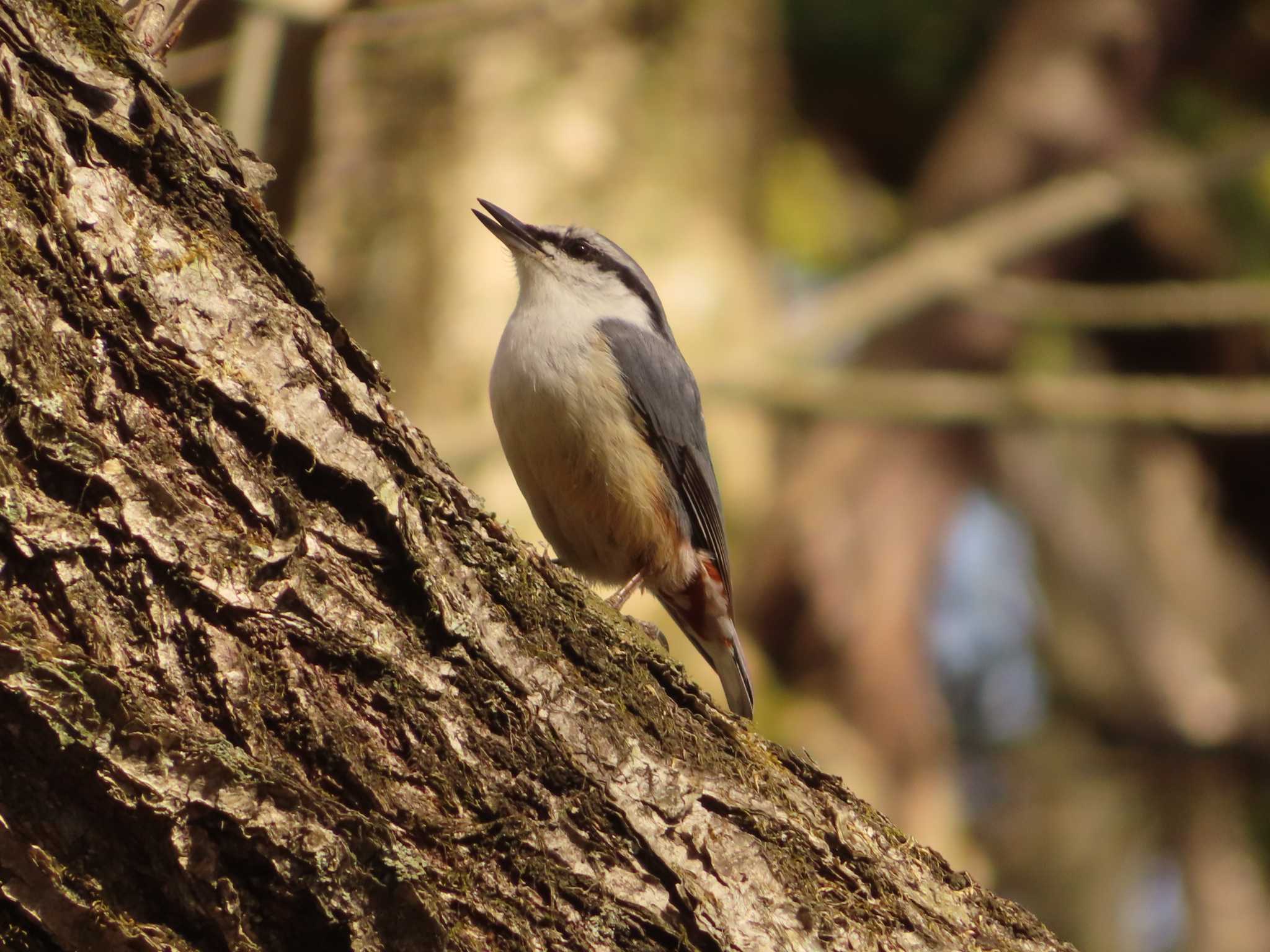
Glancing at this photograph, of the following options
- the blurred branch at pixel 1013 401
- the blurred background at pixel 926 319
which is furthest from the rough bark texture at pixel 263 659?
the blurred branch at pixel 1013 401

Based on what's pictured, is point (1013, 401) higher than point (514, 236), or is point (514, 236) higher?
point (1013, 401)

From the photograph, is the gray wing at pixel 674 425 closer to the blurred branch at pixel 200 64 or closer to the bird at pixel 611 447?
the bird at pixel 611 447

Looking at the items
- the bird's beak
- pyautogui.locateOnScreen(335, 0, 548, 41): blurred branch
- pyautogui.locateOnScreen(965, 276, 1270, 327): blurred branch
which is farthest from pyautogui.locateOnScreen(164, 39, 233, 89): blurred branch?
pyautogui.locateOnScreen(965, 276, 1270, 327): blurred branch

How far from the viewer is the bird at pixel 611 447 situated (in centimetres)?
380

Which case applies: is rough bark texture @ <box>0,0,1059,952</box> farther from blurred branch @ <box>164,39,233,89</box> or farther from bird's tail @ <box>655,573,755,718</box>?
blurred branch @ <box>164,39,233,89</box>

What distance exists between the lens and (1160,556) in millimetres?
10406

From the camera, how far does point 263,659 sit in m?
1.88

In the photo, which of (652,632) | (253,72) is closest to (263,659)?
(652,632)

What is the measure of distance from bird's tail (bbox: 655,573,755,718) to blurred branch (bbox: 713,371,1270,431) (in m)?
1.63

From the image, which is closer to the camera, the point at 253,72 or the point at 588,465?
the point at 588,465

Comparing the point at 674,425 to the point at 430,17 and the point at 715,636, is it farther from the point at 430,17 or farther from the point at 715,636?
the point at 430,17

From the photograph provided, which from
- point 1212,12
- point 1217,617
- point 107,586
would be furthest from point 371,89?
point 1217,617

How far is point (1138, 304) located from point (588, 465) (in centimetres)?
330

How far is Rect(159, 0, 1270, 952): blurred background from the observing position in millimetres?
5988
